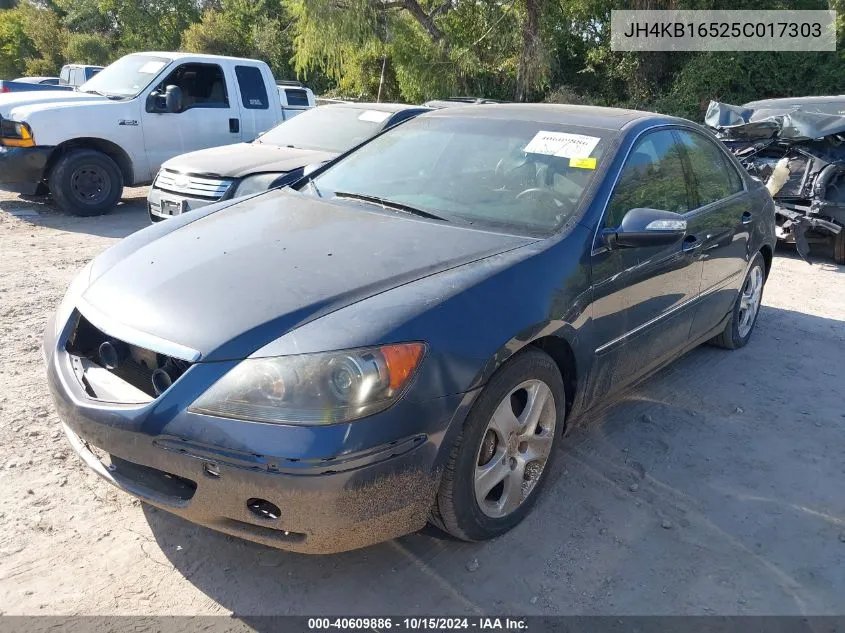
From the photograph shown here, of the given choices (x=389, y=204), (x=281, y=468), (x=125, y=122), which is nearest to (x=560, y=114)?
(x=389, y=204)

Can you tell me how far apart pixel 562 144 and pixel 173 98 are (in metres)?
6.84

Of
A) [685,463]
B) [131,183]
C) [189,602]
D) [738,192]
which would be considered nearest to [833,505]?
[685,463]

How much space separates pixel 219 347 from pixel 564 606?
1.52m

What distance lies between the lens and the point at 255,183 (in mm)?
7176

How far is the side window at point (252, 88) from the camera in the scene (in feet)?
32.8

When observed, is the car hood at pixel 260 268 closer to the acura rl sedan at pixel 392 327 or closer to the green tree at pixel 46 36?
the acura rl sedan at pixel 392 327

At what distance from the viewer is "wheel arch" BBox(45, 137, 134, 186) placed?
348 inches

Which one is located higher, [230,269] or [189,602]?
[230,269]

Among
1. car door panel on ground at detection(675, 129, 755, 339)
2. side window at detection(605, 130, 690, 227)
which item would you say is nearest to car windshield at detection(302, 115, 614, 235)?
side window at detection(605, 130, 690, 227)

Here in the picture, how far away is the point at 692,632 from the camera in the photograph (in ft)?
8.34

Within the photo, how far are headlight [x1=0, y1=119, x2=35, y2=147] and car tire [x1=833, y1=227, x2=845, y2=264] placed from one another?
30.0 ft

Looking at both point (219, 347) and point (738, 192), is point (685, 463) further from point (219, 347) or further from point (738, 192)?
point (219, 347)

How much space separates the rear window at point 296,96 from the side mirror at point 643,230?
9.81m

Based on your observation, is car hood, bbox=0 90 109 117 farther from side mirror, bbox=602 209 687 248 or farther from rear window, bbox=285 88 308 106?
side mirror, bbox=602 209 687 248
